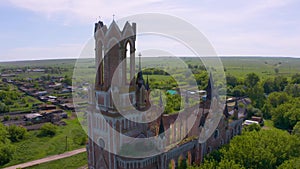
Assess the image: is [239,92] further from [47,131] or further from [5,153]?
[5,153]

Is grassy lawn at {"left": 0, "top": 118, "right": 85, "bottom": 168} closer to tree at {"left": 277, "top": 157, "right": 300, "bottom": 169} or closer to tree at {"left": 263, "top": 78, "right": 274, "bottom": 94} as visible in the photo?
tree at {"left": 277, "top": 157, "right": 300, "bottom": 169}

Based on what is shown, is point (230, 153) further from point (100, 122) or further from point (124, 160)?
point (100, 122)

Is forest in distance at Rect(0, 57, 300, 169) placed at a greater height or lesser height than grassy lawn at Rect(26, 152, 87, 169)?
greater

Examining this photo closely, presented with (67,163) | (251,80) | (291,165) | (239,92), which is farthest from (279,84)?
(67,163)

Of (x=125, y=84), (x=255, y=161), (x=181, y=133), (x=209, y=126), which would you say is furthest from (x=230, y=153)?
(x=125, y=84)

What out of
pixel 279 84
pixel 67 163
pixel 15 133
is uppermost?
pixel 279 84

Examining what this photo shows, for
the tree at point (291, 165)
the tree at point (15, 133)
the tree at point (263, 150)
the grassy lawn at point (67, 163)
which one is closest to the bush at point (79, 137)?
the grassy lawn at point (67, 163)

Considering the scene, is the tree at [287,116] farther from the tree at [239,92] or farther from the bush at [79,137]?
the bush at [79,137]

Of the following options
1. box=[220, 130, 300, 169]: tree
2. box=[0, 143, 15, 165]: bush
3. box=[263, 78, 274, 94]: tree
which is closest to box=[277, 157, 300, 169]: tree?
box=[220, 130, 300, 169]: tree
